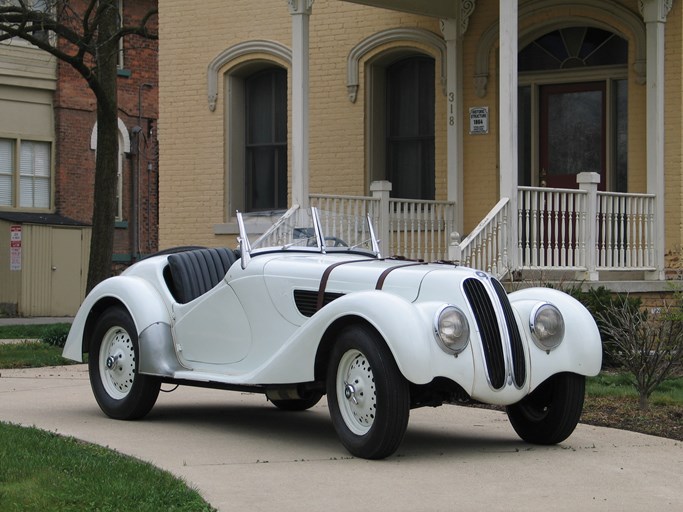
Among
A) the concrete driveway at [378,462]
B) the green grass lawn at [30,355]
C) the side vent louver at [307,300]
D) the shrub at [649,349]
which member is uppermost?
the side vent louver at [307,300]

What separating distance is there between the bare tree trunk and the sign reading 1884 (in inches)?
198

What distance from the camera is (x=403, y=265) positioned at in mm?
8758

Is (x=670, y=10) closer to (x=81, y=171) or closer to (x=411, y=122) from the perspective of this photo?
(x=411, y=122)

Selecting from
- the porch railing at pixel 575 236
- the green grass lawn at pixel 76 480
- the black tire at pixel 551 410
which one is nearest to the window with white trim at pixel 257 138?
the porch railing at pixel 575 236

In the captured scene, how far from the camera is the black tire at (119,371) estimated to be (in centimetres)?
982

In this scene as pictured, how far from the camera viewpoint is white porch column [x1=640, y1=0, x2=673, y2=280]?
51.5 feet

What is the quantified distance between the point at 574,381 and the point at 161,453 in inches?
106

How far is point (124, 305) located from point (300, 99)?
22.2 ft

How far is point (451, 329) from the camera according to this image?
26.1ft

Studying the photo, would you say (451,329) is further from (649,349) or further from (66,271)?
(66,271)

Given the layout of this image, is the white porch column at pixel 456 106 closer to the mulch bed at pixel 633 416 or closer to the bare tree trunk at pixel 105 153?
the bare tree trunk at pixel 105 153

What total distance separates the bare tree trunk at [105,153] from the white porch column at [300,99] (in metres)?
3.37

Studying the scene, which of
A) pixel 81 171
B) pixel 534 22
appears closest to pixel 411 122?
pixel 534 22

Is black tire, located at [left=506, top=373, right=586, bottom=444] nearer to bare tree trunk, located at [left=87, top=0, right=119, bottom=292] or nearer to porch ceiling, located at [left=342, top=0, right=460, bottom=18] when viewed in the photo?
porch ceiling, located at [left=342, top=0, right=460, bottom=18]
